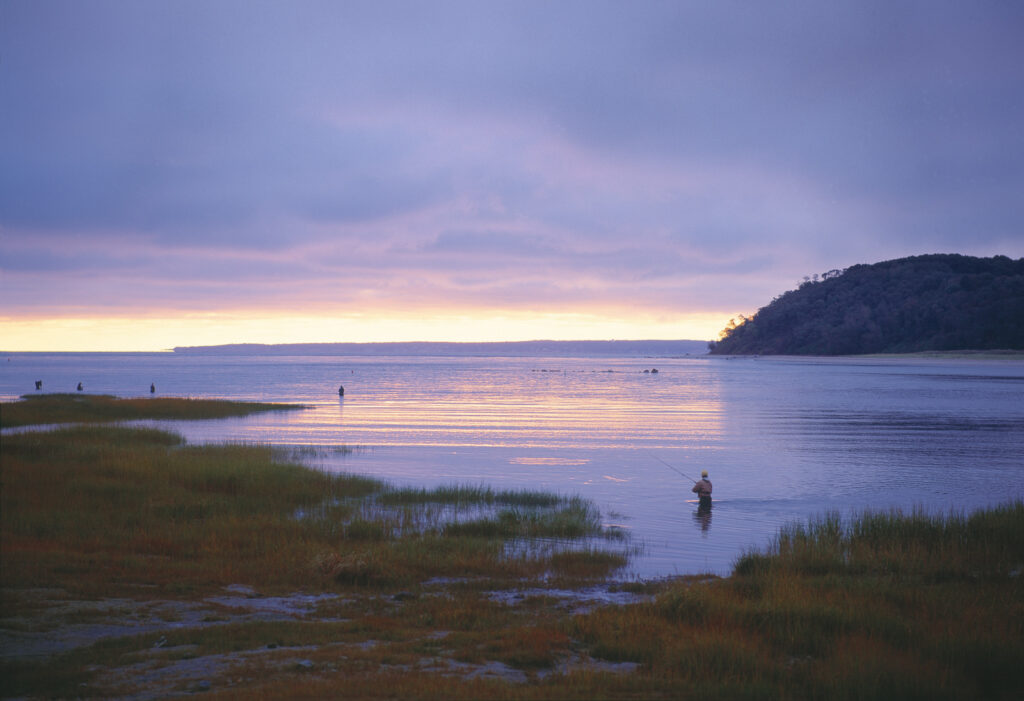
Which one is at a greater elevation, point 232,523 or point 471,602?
point 232,523

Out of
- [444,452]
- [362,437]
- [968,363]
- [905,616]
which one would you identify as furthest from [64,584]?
[968,363]

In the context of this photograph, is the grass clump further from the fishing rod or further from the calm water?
the fishing rod

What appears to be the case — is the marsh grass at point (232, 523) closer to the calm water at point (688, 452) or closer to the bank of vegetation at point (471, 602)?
the bank of vegetation at point (471, 602)

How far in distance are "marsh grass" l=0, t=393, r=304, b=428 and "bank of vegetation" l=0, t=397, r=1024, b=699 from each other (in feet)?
82.8

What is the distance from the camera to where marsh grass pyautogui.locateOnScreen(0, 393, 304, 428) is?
45.4m

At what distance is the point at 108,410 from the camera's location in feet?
171

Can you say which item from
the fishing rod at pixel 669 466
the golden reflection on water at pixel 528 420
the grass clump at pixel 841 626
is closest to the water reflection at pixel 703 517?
the grass clump at pixel 841 626

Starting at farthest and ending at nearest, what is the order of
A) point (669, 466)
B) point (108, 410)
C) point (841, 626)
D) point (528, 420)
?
point (528, 420)
point (108, 410)
point (669, 466)
point (841, 626)

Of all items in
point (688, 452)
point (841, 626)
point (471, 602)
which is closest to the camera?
point (841, 626)

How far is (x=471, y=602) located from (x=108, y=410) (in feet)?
155

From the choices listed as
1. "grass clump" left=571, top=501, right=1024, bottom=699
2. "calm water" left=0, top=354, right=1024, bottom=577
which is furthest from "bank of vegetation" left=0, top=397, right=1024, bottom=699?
"calm water" left=0, top=354, right=1024, bottom=577

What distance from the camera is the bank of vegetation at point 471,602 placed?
9008 mm

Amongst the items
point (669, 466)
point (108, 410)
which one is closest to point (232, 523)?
point (669, 466)

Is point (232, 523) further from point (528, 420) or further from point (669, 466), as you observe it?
point (528, 420)
